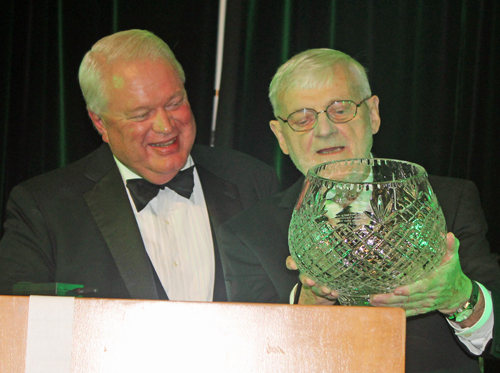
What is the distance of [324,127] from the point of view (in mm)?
1338

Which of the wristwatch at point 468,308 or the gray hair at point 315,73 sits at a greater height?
the gray hair at point 315,73

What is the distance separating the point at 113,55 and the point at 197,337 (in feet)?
3.79

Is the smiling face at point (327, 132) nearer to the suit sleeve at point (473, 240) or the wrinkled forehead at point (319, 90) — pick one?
the wrinkled forehead at point (319, 90)

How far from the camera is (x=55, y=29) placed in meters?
1.74

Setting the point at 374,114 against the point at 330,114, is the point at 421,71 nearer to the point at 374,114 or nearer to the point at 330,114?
the point at 374,114

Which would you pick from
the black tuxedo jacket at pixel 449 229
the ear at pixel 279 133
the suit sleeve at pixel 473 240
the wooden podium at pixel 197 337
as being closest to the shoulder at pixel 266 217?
the black tuxedo jacket at pixel 449 229

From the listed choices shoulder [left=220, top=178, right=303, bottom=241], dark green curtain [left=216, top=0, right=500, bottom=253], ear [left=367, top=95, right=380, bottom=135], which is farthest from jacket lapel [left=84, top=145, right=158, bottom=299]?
ear [left=367, top=95, right=380, bottom=135]

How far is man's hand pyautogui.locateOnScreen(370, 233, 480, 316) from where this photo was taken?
2.31 feet

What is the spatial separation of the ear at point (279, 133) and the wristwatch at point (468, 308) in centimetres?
68

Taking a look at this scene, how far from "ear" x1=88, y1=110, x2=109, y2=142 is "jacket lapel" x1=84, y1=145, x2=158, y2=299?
5cm

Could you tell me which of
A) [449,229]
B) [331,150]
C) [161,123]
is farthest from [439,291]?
[161,123]

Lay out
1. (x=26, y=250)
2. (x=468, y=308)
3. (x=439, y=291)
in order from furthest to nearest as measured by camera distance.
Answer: (x=26, y=250) → (x=468, y=308) → (x=439, y=291)

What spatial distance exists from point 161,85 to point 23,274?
0.64 metres

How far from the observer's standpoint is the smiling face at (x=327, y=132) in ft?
4.42
